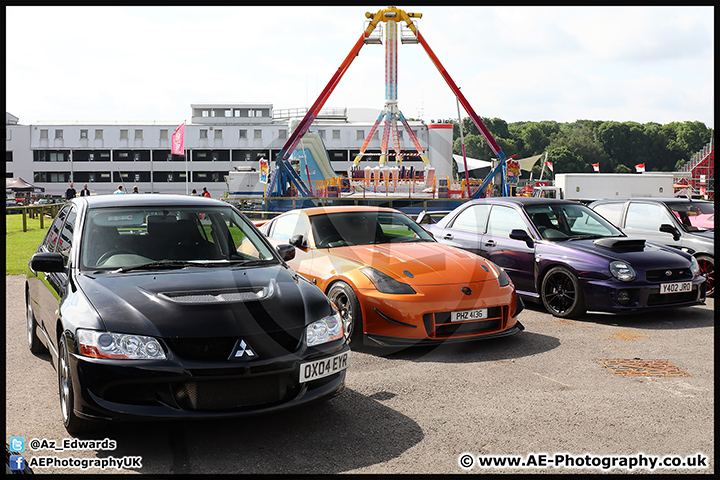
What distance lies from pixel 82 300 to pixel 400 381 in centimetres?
243

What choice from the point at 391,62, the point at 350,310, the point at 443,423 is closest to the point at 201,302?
the point at 443,423

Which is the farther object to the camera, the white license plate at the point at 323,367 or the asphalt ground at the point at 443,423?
the white license plate at the point at 323,367

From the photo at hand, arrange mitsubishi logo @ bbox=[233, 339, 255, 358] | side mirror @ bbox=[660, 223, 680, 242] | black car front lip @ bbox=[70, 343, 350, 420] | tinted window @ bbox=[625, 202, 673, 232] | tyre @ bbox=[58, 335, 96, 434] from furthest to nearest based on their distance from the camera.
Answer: tinted window @ bbox=[625, 202, 673, 232] < side mirror @ bbox=[660, 223, 680, 242] < tyre @ bbox=[58, 335, 96, 434] < mitsubishi logo @ bbox=[233, 339, 255, 358] < black car front lip @ bbox=[70, 343, 350, 420]

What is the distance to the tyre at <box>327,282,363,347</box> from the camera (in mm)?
5734

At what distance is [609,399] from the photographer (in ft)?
14.4

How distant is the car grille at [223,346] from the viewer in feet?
11.0

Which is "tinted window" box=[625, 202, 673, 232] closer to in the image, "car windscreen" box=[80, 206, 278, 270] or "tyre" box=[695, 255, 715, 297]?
"tyre" box=[695, 255, 715, 297]

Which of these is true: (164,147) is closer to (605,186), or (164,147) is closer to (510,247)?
(605,186)

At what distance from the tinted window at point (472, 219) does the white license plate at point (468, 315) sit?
292cm

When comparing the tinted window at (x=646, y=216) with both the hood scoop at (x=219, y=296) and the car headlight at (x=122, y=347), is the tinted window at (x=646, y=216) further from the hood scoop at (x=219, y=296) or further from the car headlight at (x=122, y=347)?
the car headlight at (x=122, y=347)

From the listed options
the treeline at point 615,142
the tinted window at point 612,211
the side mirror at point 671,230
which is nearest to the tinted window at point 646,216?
the tinted window at point 612,211

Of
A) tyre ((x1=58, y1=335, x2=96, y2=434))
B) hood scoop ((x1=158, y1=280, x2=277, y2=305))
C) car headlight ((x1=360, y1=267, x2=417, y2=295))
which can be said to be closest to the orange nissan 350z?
car headlight ((x1=360, y1=267, x2=417, y2=295))

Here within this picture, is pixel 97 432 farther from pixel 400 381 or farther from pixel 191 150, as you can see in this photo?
pixel 191 150

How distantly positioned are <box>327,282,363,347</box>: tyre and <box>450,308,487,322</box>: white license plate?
0.87 meters
